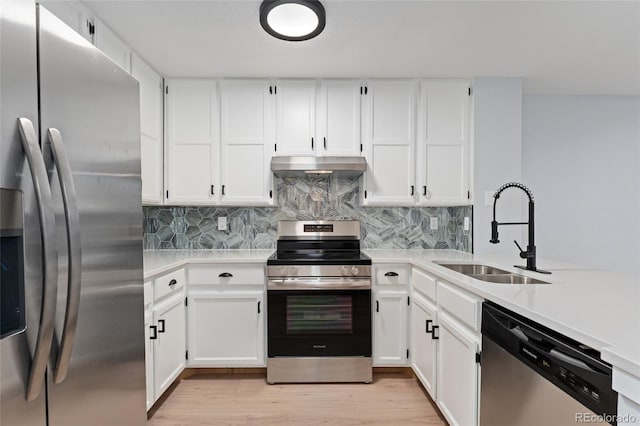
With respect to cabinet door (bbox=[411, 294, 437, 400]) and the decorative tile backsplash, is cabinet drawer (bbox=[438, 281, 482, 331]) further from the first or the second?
the decorative tile backsplash

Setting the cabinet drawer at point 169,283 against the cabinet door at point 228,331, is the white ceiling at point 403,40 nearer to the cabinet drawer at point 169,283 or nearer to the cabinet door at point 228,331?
the cabinet drawer at point 169,283

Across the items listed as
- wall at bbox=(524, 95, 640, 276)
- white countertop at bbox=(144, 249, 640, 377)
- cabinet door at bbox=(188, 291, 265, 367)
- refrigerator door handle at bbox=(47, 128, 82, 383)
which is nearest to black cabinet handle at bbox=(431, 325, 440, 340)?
white countertop at bbox=(144, 249, 640, 377)

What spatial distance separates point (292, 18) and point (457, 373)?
6.77 feet

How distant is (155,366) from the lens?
2031mm

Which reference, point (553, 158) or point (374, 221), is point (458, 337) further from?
point (553, 158)

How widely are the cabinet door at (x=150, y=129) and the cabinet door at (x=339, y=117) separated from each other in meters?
1.29

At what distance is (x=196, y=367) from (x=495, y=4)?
3041 mm

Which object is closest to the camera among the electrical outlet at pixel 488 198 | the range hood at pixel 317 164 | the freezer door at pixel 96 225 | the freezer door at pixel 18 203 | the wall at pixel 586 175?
the freezer door at pixel 18 203

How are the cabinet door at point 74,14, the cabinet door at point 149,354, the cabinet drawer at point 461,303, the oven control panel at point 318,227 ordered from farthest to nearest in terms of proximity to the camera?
the oven control panel at point 318,227
the cabinet door at point 149,354
the cabinet door at point 74,14
the cabinet drawer at point 461,303

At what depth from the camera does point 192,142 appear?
2.80 m

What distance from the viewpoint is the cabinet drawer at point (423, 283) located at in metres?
2.07

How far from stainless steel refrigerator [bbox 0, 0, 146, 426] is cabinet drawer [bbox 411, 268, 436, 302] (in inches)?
64.4

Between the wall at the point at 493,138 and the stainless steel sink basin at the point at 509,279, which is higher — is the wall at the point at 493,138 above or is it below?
above

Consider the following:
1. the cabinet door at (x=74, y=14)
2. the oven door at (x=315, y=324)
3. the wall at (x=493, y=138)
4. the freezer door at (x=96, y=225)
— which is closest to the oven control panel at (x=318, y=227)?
the oven door at (x=315, y=324)
